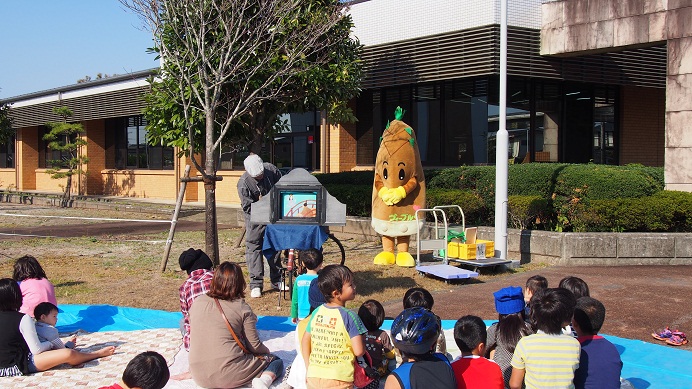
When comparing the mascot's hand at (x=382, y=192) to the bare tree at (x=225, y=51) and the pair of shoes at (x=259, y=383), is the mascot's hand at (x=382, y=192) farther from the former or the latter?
the pair of shoes at (x=259, y=383)

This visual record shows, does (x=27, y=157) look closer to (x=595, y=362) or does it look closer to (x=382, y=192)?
(x=382, y=192)

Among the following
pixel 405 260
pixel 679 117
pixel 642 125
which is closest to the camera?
pixel 405 260

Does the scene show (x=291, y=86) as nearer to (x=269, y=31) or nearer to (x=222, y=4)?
(x=269, y=31)

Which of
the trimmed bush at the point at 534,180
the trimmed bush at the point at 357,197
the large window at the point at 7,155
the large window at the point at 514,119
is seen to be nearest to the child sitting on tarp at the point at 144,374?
the trimmed bush at the point at 534,180

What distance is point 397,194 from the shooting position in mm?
11141

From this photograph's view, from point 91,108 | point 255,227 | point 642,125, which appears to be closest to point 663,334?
point 255,227

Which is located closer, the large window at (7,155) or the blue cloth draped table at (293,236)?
the blue cloth draped table at (293,236)

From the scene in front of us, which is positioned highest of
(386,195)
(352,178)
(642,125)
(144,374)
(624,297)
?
(642,125)

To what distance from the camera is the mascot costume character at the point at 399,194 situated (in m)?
11.2

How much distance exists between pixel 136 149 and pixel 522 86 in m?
18.2

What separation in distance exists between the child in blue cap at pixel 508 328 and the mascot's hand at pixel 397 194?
19.5 ft

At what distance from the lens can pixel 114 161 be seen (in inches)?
1219

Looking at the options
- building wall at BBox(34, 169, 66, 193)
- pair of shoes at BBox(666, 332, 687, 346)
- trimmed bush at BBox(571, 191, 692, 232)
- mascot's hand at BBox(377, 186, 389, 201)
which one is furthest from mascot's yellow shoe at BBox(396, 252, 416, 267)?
building wall at BBox(34, 169, 66, 193)

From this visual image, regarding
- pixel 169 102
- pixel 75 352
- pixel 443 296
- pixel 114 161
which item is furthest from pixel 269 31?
pixel 114 161
